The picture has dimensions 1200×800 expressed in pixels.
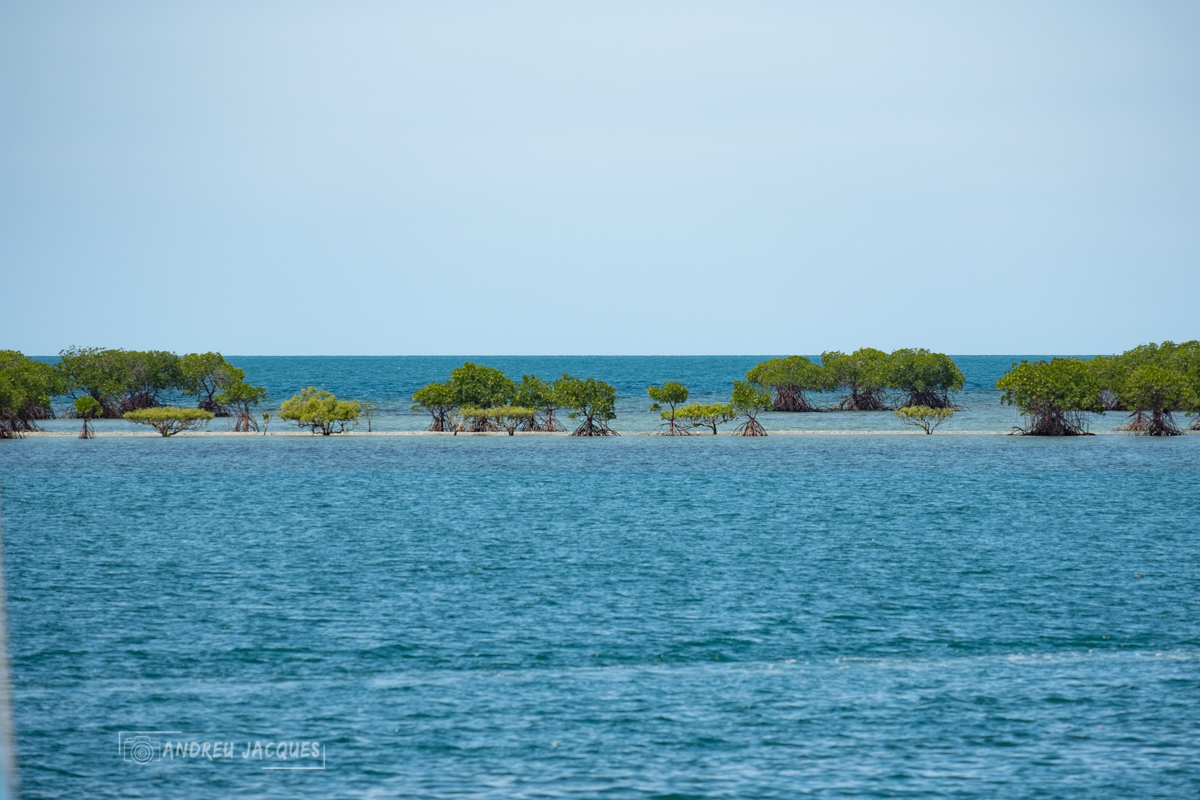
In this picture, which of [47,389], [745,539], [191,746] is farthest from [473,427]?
[191,746]

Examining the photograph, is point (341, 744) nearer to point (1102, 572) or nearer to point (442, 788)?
point (442, 788)

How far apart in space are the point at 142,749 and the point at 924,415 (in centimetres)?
9185

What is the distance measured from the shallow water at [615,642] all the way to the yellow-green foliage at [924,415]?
147 feet

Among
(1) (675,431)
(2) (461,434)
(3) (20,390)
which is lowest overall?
(2) (461,434)

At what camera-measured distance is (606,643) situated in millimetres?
25891

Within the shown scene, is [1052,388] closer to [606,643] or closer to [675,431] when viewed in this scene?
[675,431]

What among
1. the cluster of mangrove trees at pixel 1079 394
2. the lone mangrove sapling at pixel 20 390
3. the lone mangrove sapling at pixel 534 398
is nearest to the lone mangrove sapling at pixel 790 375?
the cluster of mangrove trees at pixel 1079 394

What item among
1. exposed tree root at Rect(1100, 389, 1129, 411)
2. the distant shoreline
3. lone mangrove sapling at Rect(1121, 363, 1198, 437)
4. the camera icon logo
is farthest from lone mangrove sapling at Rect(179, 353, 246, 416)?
the camera icon logo

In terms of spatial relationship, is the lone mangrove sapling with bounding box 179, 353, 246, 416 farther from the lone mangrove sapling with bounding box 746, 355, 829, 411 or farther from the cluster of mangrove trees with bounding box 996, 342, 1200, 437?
the cluster of mangrove trees with bounding box 996, 342, 1200, 437

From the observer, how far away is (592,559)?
124 ft

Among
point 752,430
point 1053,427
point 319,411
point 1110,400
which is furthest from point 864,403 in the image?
point 319,411

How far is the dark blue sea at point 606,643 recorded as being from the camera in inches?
711

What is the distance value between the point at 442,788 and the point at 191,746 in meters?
5.18

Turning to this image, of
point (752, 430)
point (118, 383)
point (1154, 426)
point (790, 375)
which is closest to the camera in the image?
point (1154, 426)
